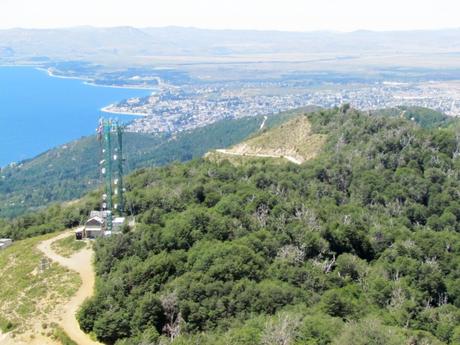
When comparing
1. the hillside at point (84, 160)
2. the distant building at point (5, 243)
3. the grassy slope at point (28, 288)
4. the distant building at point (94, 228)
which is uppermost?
the distant building at point (94, 228)

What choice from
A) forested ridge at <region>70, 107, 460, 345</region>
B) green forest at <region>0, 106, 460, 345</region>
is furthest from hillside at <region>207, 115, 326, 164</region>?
forested ridge at <region>70, 107, 460, 345</region>

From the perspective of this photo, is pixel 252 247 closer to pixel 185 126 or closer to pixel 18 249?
pixel 18 249

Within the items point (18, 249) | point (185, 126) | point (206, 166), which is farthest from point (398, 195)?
point (185, 126)

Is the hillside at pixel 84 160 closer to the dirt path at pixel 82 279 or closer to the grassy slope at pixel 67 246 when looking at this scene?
the grassy slope at pixel 67 246

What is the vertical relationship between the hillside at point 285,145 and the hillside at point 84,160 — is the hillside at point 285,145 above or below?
above

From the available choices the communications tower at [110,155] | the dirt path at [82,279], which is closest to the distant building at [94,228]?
the communications tower at [110,155]

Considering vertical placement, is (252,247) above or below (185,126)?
above
